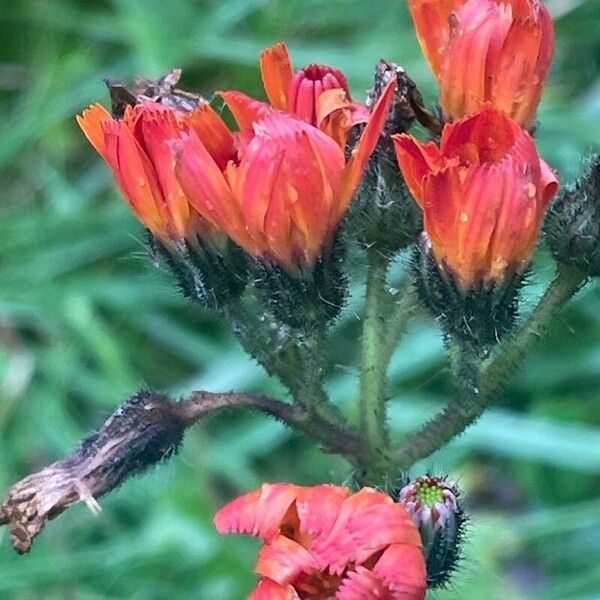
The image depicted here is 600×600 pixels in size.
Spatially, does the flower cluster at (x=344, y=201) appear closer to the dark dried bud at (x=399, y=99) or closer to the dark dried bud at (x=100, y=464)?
the dark dried bud at (x=399, y=99)

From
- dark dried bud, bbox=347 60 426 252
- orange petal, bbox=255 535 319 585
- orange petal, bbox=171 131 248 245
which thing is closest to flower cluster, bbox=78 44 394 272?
orange petal, bbox=171 131 248 245

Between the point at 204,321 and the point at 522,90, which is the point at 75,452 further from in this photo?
the point at 204,321

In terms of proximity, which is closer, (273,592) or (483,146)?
(273,592)

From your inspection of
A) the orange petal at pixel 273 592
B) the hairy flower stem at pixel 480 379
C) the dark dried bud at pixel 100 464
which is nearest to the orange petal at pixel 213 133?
the dark dried bud at pixel 100 464

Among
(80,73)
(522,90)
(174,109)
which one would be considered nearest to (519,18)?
(522,90)

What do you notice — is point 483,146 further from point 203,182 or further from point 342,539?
point 342,539

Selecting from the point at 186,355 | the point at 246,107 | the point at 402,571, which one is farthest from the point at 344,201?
the point at 186,355
